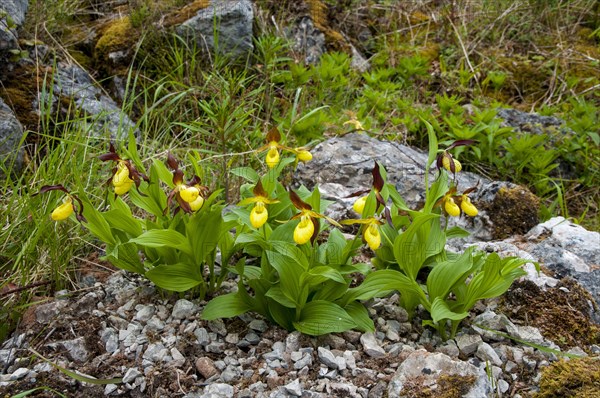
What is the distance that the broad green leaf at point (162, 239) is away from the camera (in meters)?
1.77

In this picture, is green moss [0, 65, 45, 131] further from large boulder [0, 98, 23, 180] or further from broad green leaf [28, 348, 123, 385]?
broad green leaf [28, 348, 123, 385]

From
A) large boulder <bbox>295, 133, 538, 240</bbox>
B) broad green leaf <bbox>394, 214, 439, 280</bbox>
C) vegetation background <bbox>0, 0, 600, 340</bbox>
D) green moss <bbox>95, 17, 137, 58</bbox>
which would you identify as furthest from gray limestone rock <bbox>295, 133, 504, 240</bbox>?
green moss <bbox>95, 17, 137, 58</bbox>

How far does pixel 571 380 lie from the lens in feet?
5.54

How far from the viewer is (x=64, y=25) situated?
4.23 m

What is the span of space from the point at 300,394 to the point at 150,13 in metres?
3.35

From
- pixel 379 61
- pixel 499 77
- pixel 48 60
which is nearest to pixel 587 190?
pixel 499 77

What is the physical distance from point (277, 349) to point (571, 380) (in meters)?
0.89

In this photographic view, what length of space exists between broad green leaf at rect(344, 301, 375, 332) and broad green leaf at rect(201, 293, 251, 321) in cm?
35

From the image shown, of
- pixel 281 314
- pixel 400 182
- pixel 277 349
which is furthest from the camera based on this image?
pixel 400 182

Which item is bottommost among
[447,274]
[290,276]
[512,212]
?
[512,212]

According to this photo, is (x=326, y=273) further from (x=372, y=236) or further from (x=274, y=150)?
(x=274, y=150)

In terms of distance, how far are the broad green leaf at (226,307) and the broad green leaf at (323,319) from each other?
0.64ft

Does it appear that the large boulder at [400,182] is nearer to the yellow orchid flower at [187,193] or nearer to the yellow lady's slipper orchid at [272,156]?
the yellow lady's slipper orchid at [272,156]

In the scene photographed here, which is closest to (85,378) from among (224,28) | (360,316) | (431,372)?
(360,316)
